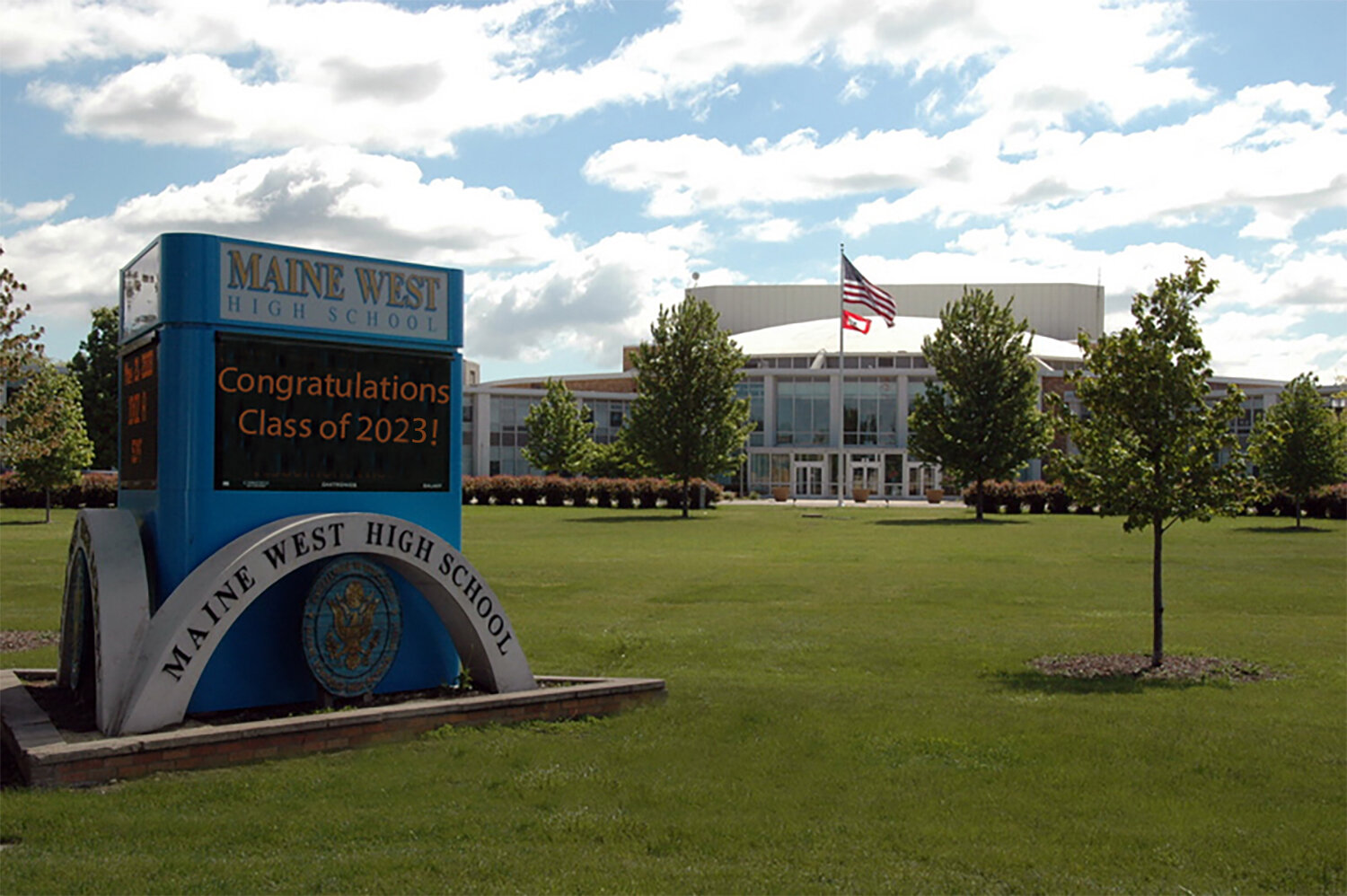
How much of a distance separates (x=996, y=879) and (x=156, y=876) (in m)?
3.78

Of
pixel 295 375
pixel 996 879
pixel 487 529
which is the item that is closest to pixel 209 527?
pixel 295 375

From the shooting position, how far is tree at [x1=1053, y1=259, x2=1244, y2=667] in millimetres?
12422

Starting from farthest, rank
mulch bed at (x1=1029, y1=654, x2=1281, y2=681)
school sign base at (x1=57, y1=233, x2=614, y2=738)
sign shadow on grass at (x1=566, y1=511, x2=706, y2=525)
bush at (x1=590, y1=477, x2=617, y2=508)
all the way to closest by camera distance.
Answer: bush at (x1=590, y1=477, x2=617, y2=508) < sign shadow on grass at (x1=566, y1=511, x2=706, y2=525) < mulch bed at (x1=1029, y1=654, x2=1281, y2=681) < school sign base at (x1=57, y1=233, x2=614, y2=738)

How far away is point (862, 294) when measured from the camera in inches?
1922

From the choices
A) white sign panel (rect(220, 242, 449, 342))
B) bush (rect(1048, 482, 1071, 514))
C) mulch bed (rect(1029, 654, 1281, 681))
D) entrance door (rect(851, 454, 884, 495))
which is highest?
white sign panel (rect(220, 242, 449, 342))

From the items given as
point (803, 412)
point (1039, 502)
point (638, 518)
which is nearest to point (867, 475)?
point (803, 412)

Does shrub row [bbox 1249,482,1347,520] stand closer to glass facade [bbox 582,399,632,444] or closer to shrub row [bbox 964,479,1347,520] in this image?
shrub row [bbox 964,479,1347,520]

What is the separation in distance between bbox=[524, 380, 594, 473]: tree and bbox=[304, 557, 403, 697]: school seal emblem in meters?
54.4

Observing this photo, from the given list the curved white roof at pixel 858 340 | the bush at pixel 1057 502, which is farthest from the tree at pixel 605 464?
the bush at pixel 1057 502

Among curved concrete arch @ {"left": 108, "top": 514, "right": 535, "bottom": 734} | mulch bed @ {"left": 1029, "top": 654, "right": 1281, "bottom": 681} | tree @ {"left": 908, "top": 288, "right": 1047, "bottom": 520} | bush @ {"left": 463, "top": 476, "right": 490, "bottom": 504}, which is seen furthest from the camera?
bush @ {"left": 463, "top": 476, "right": 490, "bottom": 504}

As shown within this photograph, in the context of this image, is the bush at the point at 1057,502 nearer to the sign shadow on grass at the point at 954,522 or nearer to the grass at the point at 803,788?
the sign shadow on grass at the point at 954,522

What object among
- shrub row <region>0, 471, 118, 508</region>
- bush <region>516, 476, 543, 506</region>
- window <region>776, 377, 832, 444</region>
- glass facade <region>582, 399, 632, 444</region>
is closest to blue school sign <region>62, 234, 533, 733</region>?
shrub row <region>0, 471, 118, 508</region>

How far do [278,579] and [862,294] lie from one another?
42461mm

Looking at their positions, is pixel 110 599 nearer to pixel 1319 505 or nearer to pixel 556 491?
pixel 556 491
